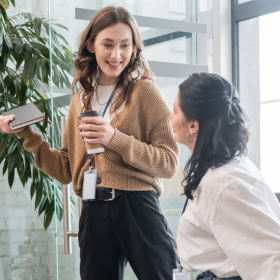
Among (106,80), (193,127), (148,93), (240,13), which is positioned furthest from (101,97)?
(240,13)

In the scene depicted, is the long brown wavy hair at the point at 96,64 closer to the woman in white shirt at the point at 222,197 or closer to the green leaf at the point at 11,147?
the woman in white shirt at the point at 222,197

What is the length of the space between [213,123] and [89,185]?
508mm

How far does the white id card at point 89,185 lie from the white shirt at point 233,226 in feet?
1.32

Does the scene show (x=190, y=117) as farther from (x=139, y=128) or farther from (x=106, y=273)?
(x=106, y=273)

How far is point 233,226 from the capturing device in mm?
897

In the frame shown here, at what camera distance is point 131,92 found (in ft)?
4.72

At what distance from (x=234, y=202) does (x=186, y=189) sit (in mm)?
151

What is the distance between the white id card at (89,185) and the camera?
1335mm

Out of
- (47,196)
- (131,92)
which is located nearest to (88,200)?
(131,92)

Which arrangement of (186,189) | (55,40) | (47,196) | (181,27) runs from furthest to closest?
(47,196) < (181,27) < (55,40) < (186,189)

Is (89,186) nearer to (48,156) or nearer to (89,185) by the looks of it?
(89,185)

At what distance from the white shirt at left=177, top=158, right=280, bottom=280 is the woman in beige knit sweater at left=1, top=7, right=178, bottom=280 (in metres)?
0.30

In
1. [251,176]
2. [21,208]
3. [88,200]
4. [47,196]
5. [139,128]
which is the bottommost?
[21,208]

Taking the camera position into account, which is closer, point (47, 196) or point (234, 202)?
point (234, 202)
